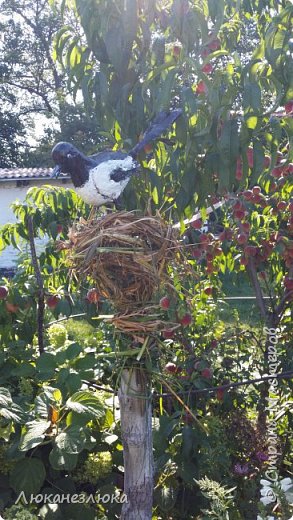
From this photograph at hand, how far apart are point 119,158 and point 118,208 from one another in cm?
14

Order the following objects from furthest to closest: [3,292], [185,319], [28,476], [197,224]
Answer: [197,224]
[3,292]
[185,319]
[28,476]

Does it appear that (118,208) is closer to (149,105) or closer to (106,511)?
(149,105)

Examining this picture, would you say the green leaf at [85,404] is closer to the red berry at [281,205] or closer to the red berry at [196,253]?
the red berry at [196,253]

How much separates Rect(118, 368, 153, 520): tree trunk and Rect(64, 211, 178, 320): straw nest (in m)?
0.21

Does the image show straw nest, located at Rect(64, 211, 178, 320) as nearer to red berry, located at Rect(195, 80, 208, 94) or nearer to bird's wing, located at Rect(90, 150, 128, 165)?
bird's wing, located at Rect(90, 150, 128, 165)

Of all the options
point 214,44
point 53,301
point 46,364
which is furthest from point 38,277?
point 214,44

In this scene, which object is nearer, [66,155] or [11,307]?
[66,155]

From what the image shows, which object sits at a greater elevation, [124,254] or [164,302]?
[124,254]

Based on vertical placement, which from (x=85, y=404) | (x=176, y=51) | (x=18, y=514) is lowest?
(x=18, y=514)

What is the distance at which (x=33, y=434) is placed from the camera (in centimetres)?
197

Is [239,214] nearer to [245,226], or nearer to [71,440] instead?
[245,226]

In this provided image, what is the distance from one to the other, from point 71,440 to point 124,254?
0.85 meters

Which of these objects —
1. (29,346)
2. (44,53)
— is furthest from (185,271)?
(44,53)

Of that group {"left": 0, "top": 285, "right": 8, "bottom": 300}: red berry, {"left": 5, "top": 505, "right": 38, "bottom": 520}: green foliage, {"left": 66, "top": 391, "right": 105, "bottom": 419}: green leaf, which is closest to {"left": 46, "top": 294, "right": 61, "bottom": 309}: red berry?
{"left": 0, "top": 285, "right": 8, "bottom": 300}: red berry
